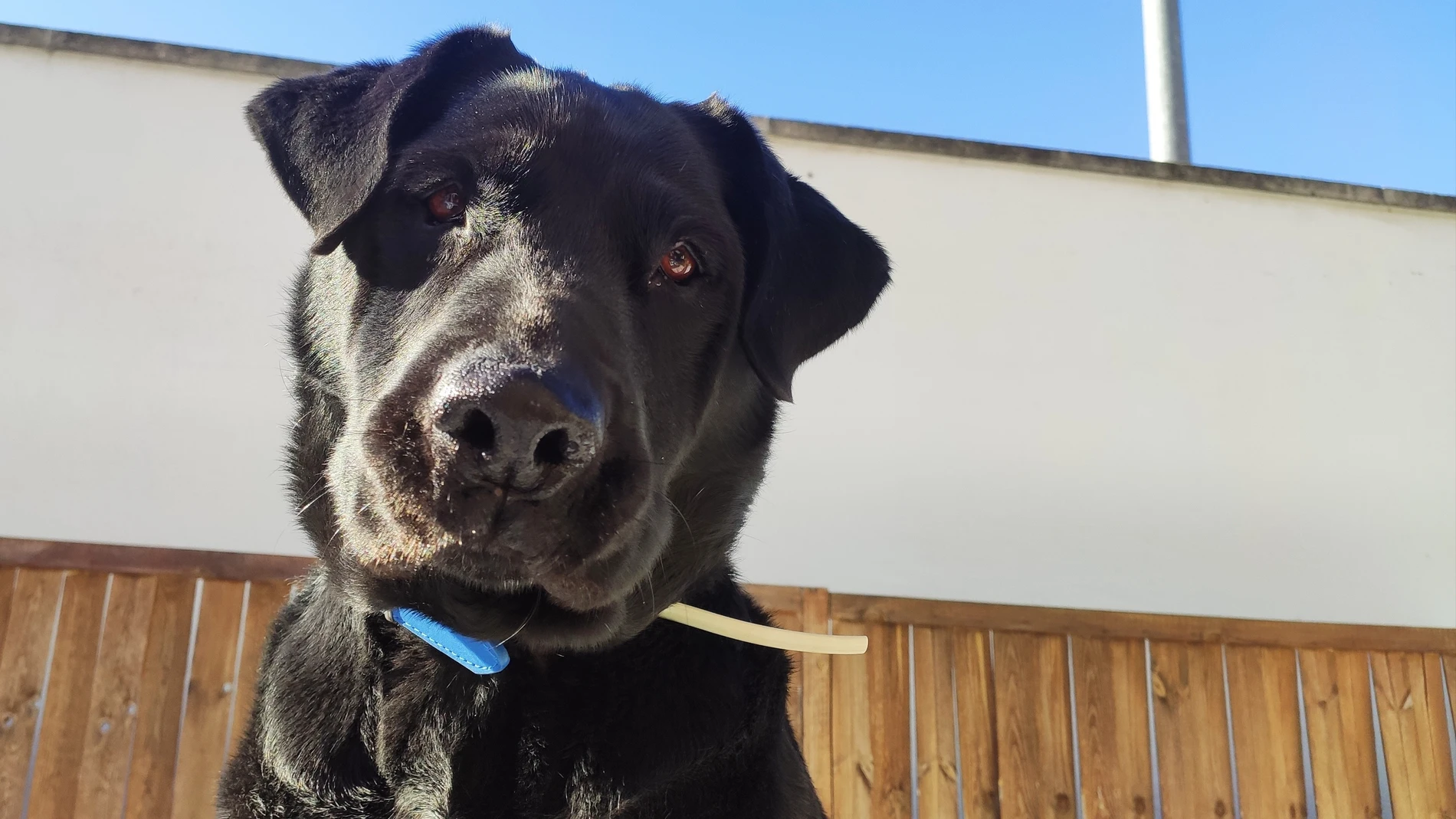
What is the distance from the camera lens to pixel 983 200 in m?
4.33

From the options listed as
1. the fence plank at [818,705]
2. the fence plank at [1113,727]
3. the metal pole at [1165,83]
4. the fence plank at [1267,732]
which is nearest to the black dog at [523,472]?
the fence plank at [818,705]

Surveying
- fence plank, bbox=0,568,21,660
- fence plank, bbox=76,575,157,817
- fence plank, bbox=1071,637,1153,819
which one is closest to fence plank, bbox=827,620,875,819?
fence plank, bbox=1071,637,1153,819

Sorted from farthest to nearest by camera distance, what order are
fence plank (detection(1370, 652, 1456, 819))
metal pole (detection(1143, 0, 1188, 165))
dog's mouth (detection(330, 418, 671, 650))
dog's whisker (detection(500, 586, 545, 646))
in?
metal pole (detection(1143, 0, 1188, 165)), fence plank (detection(1370, 652, 1456, 819)), dog's whisker (detection(500, 586, 545, 646)), dog's mouth (detection(330, 418, 671, 650))

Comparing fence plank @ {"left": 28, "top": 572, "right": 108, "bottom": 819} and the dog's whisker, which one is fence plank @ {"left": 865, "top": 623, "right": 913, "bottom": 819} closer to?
the dog's whisker

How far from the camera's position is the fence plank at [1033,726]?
3.58 m

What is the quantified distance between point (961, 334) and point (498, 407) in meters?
3.37

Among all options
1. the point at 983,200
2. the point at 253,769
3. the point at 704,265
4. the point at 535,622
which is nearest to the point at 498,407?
the point at 535,622

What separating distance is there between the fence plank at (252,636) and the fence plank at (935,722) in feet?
7.52

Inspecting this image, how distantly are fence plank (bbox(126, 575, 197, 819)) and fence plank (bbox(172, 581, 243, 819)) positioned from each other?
38 millimetres

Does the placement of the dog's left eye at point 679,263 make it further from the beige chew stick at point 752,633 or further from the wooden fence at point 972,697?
the wooden fence at point 972,697

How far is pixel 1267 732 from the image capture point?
370 cm

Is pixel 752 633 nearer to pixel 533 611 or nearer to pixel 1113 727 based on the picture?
pixel 533 611

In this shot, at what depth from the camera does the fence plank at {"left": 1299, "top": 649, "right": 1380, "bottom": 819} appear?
145 inches

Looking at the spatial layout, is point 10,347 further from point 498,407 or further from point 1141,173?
point 1141,173
